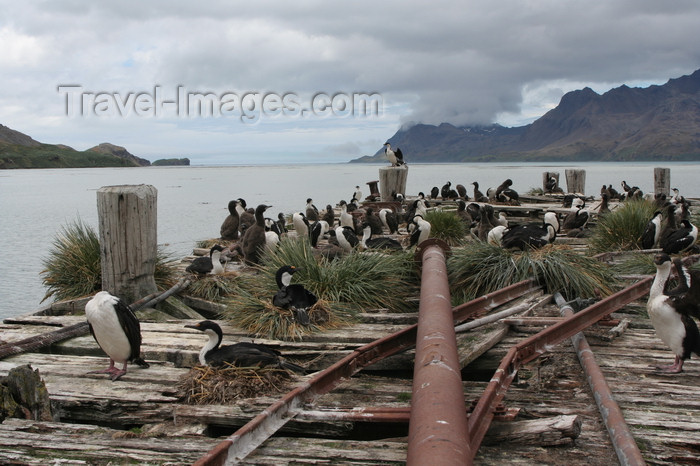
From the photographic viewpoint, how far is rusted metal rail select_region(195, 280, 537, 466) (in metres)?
3.56

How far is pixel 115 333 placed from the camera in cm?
547

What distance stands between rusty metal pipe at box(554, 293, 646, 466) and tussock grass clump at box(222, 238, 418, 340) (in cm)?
261

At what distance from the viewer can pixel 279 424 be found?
4.06 m

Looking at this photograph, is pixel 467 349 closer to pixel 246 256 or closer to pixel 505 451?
pixel 505 451

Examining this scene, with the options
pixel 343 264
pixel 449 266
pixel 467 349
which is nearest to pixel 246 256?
pixel 343 264

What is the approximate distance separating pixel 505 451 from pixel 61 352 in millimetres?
4863

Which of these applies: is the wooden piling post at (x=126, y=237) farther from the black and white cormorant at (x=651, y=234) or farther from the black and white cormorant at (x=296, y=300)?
the black and white cormorant at (x=651, y=234)

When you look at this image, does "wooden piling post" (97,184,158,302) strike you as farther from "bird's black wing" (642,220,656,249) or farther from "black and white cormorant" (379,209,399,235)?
"bird's black wing" (642,220,656,249)

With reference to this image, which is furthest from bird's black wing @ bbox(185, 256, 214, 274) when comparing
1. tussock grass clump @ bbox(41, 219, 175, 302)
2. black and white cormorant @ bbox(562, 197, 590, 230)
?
black and white cormorant @ bbox(562, 197, 590, 230)

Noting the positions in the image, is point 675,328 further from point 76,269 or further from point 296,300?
point 76,269

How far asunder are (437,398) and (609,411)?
4.20ft

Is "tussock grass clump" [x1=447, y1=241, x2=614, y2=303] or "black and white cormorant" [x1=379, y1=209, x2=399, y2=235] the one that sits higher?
"black and white cormorant" [x1=379, y1=209, x2=399, y2=235]

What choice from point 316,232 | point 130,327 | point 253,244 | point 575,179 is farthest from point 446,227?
point 575,179

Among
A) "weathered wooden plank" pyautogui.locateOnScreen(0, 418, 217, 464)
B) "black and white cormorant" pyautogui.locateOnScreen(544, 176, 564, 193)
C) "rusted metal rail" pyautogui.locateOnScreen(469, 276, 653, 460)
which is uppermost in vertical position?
"black and white cormorant" pyautogui.locateOnScreen(544, 176, 564, 193)
